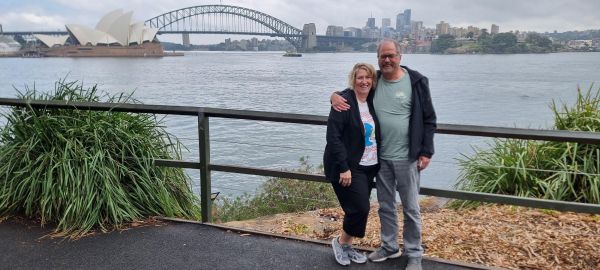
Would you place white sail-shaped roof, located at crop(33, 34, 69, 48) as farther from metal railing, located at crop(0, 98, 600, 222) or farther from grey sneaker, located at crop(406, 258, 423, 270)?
grey sneaker, located at crop(406, 258, 423, 270)

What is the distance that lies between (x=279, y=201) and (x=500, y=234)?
3446mm

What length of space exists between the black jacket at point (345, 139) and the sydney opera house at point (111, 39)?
8549 cm

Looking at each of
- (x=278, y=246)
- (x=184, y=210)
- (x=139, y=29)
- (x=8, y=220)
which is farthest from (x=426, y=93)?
(x=139, y=29)

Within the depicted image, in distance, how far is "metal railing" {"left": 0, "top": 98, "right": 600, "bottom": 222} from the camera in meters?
3.46

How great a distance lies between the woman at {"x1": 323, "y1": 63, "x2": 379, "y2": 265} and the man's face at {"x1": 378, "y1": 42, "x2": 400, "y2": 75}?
0.33 feet

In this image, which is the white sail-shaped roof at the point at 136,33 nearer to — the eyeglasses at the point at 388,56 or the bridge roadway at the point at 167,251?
the bridge roadway at the point at 167,251

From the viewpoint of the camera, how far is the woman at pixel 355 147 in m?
3.31

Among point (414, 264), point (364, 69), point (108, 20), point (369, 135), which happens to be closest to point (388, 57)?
point (364, 69)

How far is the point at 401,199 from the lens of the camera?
3516 mm

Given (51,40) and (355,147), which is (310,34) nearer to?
(51,40)

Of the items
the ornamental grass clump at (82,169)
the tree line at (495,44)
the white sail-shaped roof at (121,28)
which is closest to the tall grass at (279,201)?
the ornamental grass clump at (82,169)

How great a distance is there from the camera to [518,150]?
19.9ft

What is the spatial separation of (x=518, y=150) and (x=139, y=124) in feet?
13.7

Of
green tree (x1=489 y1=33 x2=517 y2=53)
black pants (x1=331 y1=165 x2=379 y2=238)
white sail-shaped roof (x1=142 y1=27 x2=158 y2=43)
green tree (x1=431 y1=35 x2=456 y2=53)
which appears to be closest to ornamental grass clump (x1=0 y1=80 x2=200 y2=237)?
black pants (x1=331 y1=165 x2=379 y2=238)
